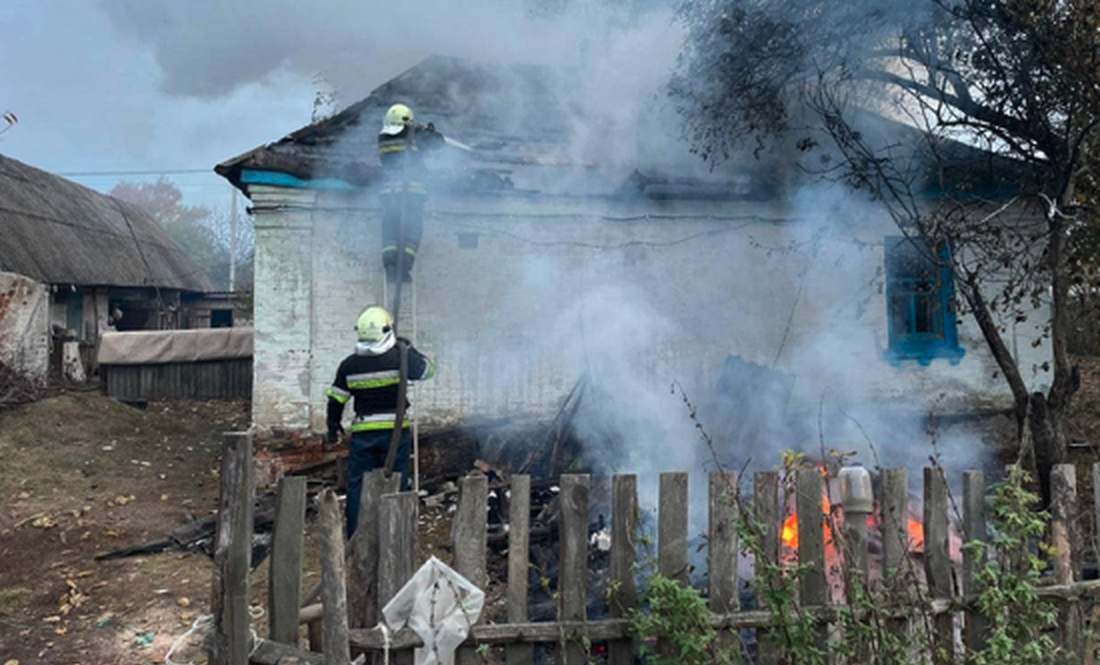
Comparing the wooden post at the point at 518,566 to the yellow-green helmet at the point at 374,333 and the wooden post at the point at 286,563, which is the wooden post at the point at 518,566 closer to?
the wooden post at the point at 286,563

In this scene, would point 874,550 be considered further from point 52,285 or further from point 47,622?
point 52,285

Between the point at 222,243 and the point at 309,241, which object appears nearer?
the point at 309,241

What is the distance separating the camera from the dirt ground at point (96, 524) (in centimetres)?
458

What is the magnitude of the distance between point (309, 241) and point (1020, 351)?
9.56 meters

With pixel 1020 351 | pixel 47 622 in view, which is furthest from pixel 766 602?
pixel 1020 351

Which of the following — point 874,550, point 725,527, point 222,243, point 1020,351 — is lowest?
point 874,550

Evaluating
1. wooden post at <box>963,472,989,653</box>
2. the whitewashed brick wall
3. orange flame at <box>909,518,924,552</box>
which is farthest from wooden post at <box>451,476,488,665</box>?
the whitewashed brick wall

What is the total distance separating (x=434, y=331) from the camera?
8.28 metres

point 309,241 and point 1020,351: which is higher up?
point 309,241

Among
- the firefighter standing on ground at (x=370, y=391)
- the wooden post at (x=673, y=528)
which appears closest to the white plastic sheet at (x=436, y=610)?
the wooden post at (x=673, y=528)

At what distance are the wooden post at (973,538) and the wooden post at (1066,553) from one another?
306 millimetres

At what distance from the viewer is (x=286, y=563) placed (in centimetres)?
256

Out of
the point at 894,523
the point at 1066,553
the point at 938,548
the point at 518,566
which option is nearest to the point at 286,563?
the point at 518,566

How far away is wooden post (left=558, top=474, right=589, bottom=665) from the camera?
2762mm
